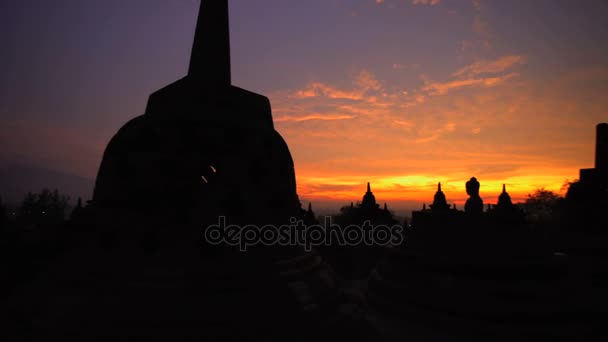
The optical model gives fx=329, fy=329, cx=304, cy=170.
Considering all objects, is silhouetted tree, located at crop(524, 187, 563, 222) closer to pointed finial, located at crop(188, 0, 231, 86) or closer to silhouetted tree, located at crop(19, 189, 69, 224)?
pointed finial, located at crop(188, 0, 231, 86)

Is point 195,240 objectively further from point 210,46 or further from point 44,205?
point 44,205

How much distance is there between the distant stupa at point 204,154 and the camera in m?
12.1

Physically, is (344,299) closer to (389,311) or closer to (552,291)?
(389,311)

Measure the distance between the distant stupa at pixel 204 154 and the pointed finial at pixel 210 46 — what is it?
4 centimetres

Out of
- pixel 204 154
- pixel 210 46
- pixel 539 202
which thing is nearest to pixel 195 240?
pixel 204 154

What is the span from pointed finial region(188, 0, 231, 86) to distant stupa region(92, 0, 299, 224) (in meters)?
0.04

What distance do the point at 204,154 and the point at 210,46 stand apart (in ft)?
17.8

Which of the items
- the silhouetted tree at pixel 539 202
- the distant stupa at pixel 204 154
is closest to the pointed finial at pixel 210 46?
the distant stupa at pixel 204 154

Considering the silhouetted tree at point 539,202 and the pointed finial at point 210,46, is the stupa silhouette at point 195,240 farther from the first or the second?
the silhouetted tree at point 539,202

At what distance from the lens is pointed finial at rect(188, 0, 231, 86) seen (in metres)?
14.5

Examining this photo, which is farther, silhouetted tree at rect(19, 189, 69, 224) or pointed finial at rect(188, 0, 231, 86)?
silhouetted tree at rect(19, 189, 69, 224)

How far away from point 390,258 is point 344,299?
105 inches

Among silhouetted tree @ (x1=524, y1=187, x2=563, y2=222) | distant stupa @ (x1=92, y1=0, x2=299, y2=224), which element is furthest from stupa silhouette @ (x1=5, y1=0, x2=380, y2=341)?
silhouetted tree @ (x1=524, y1=187, x2=563, y2=222)

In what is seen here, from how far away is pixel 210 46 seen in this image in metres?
14.7
